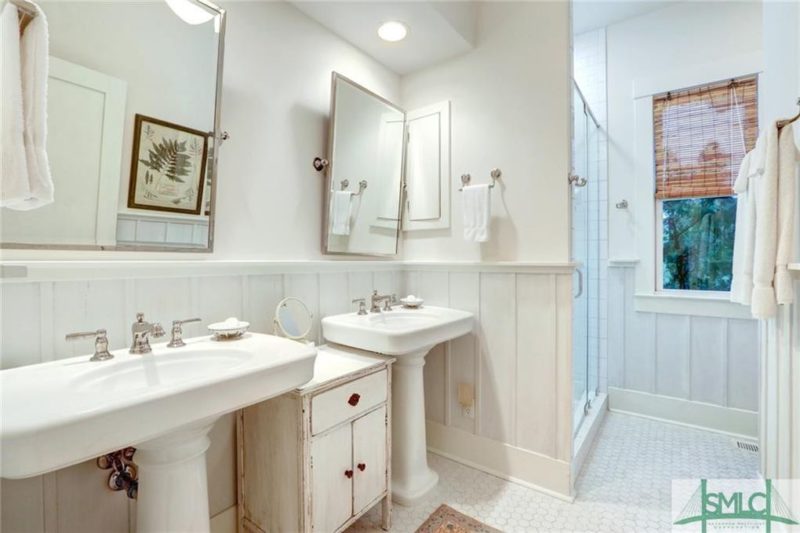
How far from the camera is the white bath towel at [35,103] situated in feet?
2.81

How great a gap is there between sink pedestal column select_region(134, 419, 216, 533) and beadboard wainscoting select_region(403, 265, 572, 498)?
137cm

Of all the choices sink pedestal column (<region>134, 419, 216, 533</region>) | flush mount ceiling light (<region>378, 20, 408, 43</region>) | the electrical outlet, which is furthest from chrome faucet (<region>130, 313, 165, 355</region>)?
flush mount ceiling light (<region>378, 20, 408, 43</region>)

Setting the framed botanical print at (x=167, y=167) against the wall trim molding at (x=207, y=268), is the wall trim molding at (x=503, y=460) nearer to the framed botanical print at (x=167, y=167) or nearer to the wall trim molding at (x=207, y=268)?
the wall trim molding at (x=207, y=268)

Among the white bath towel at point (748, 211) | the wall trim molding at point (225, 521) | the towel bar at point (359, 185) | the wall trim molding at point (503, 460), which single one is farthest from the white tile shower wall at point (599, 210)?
the wall trim molding at point (225, 521)

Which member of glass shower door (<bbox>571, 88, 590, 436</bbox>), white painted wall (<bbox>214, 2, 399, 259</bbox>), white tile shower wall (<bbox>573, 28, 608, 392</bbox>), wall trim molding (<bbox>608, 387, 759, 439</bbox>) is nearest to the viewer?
white painted wall (<bbox>214, 2, 399, 259</bbox>)

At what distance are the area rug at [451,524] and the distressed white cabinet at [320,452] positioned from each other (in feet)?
0.60

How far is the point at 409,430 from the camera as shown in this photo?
5.68 ft

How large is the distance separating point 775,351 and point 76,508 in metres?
2.45

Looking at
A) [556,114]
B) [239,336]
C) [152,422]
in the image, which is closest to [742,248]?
[556,114]

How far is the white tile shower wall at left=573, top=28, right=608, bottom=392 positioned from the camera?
270cm

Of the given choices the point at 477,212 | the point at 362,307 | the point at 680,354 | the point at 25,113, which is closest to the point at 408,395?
the point at 362,307

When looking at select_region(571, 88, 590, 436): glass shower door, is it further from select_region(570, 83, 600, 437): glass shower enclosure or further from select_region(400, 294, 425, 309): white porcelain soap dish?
select_region(400, 294, 425, 309): white porcelain soap dish

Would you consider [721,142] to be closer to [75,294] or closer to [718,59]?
[718,59]

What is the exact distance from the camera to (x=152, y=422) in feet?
2.48
